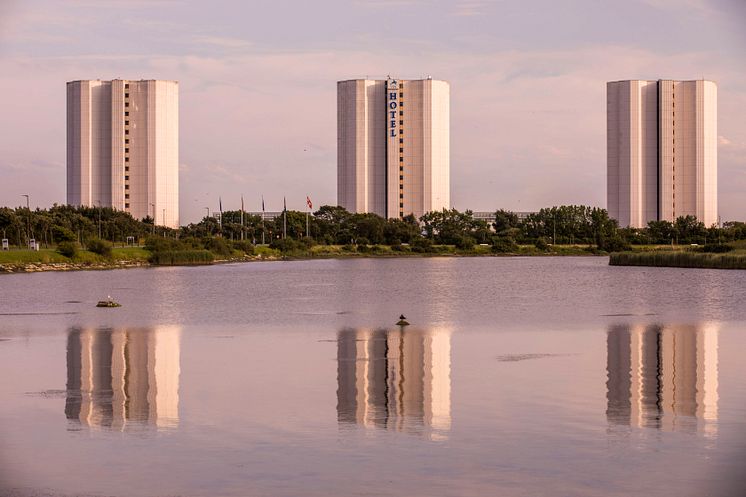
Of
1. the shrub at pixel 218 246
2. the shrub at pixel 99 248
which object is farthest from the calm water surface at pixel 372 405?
the shrub at pixel 218 246

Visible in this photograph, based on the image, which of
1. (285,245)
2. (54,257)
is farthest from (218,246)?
(54,257)

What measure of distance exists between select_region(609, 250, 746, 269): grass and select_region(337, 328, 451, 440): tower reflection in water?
83837mm

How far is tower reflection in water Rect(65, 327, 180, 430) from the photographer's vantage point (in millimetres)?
20922

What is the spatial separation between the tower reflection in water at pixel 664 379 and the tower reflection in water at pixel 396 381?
369cm

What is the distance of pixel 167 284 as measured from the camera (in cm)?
8112

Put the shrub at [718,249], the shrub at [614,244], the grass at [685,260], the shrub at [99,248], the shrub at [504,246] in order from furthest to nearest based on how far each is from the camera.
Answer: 1. the shrub at [504,246]
2. the shrub at [614,244]
3. the shrub at [718,249]
4. the shrub at [99,248]
5. the grass at [685,260]

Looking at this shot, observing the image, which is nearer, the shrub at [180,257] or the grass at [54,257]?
the grass at [54,257]

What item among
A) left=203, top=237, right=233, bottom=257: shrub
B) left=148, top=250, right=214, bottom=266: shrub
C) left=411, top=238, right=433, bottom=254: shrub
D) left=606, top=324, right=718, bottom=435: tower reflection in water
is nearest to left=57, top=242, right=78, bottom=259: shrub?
left=148, top=250, right=214, bottom=266: shrub

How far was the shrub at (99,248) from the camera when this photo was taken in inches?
4695

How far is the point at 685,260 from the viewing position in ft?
397

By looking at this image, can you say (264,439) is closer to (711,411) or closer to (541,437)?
(541,437)

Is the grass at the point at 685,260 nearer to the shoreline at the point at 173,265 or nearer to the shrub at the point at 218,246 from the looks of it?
the shoreline at the point at 173,265

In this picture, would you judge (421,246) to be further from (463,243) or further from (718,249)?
(718,249)

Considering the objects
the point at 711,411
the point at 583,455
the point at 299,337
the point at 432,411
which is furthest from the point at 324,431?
the point at 299,337
